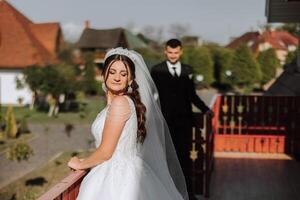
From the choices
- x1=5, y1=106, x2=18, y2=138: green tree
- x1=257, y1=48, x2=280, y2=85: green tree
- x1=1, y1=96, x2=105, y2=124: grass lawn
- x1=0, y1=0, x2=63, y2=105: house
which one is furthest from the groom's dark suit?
x1=257, y1=48, x2=280, y2=85: green tree

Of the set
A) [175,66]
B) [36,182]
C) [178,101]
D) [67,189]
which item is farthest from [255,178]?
[36,182]

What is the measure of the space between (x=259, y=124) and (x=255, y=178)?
270 centimetres

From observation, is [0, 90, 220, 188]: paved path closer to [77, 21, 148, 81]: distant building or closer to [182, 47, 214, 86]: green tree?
[182, 47, 214, 86]: green tree

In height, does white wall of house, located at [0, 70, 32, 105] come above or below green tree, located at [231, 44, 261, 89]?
below

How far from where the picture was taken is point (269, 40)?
55.1 m

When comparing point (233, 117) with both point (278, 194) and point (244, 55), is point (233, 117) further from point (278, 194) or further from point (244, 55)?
point (244, 55)

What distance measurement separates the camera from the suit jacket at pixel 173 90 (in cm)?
526

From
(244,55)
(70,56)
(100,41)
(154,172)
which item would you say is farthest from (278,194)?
(100,41)

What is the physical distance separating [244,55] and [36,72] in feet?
63.5

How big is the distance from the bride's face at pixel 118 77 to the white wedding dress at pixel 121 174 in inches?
3.6

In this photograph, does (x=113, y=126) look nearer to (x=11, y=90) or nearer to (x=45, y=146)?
(x=45, y=146)

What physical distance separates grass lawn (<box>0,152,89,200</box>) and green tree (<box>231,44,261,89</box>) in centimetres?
2851

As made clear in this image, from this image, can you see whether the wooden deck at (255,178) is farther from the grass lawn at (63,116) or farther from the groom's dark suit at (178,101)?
the grass lawn at (63,116)

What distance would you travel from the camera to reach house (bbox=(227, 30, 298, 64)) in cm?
5112
